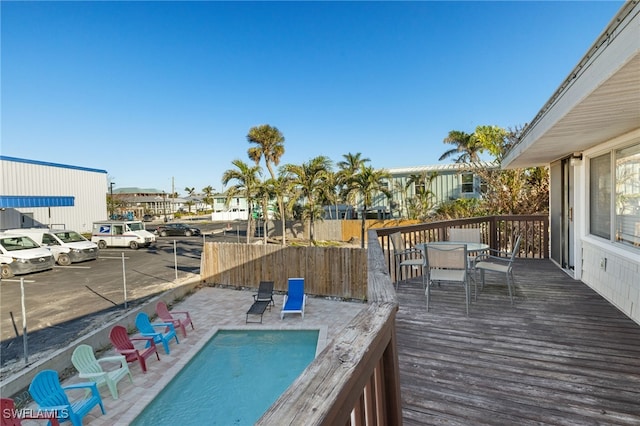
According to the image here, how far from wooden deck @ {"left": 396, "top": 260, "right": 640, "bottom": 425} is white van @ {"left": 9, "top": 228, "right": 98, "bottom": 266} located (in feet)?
48.1

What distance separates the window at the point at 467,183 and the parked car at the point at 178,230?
1818cm

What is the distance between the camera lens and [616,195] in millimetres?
4273

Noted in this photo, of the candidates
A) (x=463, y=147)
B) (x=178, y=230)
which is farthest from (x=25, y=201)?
(x=463, y=147)

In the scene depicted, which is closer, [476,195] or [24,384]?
[24,384]

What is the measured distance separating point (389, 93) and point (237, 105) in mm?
10251

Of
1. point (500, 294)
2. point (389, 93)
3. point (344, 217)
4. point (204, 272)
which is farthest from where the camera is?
point (344, 217)

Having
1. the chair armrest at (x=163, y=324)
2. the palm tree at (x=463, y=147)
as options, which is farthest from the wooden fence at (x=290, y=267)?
the palm tree at (x=463, y=147)

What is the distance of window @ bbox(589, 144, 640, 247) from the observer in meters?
3.86

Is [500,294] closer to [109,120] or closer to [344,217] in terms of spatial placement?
[344,217]

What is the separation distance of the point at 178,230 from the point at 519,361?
930 inches

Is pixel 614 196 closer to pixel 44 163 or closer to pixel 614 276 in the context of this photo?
pixel 614 276

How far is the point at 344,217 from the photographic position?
23.8 metres

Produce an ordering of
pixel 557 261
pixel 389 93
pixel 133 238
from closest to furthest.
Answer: pixel 557 261, pixel 133 238, pixel 389 93

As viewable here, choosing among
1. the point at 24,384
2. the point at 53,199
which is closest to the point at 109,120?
the point at 53,199
